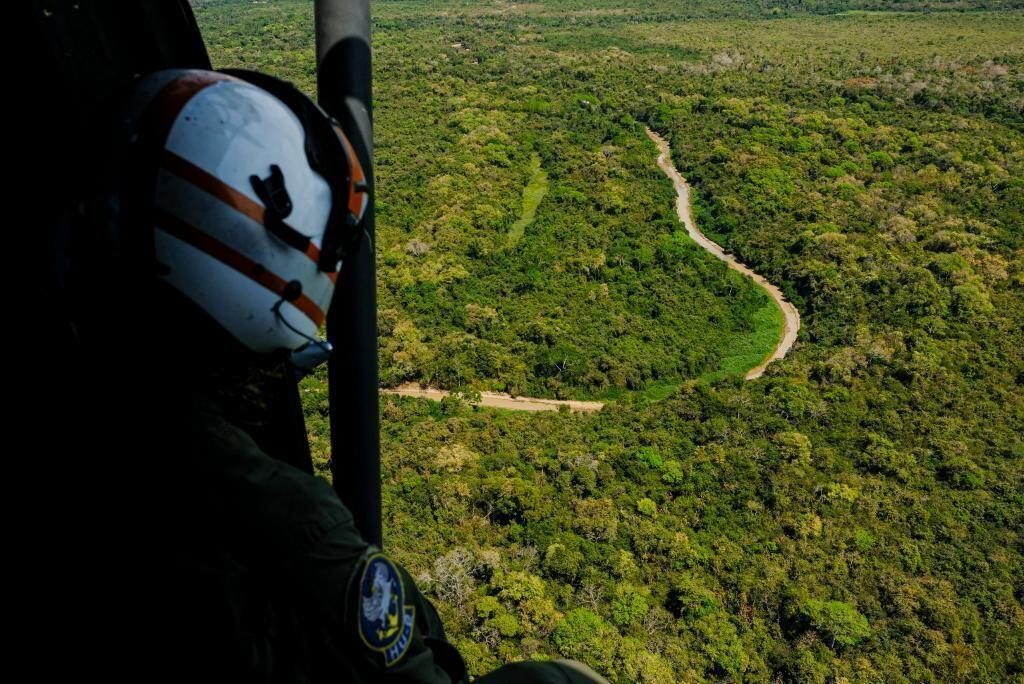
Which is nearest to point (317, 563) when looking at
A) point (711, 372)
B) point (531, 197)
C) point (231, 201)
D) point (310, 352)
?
point (310, 352)

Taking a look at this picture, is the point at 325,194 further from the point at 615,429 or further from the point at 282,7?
the point at 282,7

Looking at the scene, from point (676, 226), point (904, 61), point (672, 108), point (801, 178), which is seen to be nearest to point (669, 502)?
point (676, 226)

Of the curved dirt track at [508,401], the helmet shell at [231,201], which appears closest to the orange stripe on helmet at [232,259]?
the helmet shell at [231,201]

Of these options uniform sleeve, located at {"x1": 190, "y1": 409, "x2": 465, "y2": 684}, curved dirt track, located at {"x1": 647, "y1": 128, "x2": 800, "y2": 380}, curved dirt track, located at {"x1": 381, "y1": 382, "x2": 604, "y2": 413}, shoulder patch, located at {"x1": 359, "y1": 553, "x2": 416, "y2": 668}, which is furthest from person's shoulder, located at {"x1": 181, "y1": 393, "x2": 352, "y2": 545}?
curved dirt track, located at {"x1": 647, "y1": 128, "x2": 800, "y2": 380}

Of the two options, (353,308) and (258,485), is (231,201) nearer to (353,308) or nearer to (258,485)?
(353,308)

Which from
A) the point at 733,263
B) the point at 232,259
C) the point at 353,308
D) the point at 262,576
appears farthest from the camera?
the point at 733,263

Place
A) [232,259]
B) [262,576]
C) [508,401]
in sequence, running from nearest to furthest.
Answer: [262,576], [232,259], [508,401]
